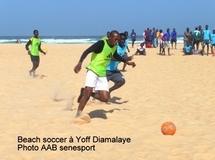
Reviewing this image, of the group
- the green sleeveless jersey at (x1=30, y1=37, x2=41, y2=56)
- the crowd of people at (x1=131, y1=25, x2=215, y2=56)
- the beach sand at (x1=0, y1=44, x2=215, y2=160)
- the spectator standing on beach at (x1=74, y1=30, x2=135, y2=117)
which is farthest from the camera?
the crowd of people at (x1=131, y1=25, x2=215, y2=56)

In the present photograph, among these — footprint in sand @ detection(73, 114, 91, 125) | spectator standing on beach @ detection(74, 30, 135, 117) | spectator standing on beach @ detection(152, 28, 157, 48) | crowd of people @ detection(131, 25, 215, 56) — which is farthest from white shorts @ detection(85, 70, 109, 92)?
spectator standing on beach @ detection(152, 28, 157, 48)

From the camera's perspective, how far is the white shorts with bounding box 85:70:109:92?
5.71 m

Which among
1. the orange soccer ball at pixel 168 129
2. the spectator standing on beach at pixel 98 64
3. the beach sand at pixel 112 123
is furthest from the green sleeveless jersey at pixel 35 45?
the orange soccer ball at pixel 168 129

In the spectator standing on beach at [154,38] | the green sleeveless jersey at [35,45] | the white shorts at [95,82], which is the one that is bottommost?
the white shorts at [95,82]

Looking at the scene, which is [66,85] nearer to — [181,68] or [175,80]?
[175,80]

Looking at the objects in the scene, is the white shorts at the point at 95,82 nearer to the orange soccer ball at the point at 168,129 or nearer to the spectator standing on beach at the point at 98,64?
the spectator standing on beach at the point at 98,64

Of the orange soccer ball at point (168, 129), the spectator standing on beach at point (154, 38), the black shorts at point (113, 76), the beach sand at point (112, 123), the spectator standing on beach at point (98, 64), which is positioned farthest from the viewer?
the spectator standing on beach at point (154, 38)

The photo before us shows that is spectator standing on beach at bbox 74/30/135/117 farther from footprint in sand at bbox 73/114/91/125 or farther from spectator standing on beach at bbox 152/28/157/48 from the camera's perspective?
spectator standing on beach at bbox 152/28/157/48

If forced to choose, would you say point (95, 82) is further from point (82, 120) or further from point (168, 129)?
point (168, 129)

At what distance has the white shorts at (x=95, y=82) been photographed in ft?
18.7

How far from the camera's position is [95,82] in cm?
579

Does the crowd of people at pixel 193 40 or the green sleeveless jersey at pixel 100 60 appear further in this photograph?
the crowd of people at pixel 193 40

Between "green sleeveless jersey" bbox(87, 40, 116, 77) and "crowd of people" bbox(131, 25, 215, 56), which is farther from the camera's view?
"crowd of people" bbox(131, 25, 215, 56)

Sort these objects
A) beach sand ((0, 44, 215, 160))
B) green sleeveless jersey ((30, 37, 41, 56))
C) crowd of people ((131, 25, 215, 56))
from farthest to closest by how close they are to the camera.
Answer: crowd of people ((131, 25, 215, 56))
green sleeveless jersey ((30, 37, 41, 56))
beach sand ((0, 44, 215, 160))
